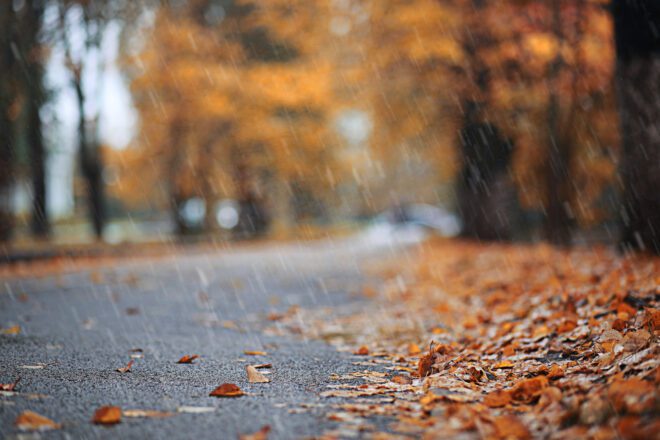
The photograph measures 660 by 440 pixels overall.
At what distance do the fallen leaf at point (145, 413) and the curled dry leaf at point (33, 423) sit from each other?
31cm

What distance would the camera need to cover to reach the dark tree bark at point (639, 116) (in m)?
→ 7.04

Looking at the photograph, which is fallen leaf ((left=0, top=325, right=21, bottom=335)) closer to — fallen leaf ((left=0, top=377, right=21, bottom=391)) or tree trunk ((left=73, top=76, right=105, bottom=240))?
fallen leaf ((left=0, top=377, right=21, bottom=391))

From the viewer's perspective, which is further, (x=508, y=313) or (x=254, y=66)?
(x=254, y=66)

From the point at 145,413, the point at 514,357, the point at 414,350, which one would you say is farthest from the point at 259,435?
the point at 414,350

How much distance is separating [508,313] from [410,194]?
6088 centimetres

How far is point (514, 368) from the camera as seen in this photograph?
400 centimetres

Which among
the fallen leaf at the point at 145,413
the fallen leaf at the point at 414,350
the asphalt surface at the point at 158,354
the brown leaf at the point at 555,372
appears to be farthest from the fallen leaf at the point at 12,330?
the brown leaf at the point at 555,372

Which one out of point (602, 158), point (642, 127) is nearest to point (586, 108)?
point (602, 158)

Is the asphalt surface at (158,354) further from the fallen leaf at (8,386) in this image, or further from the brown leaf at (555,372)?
the brown leaf at (555,372)

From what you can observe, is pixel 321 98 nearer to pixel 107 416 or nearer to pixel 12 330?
pixel 12 330

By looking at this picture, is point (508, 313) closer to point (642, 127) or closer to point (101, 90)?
point (642, 127)

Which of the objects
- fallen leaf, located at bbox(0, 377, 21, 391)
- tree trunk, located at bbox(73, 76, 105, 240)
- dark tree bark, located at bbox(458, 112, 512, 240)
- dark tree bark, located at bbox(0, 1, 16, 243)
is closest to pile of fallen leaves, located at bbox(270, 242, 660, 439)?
fallen leaf, located at bbox(0, 377, 21, 391)

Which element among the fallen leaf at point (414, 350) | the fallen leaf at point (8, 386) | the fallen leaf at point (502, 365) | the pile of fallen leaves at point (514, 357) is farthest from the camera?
the fallen leaf at point (414, 350)

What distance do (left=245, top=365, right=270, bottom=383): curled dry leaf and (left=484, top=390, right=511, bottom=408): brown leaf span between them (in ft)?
4.22
